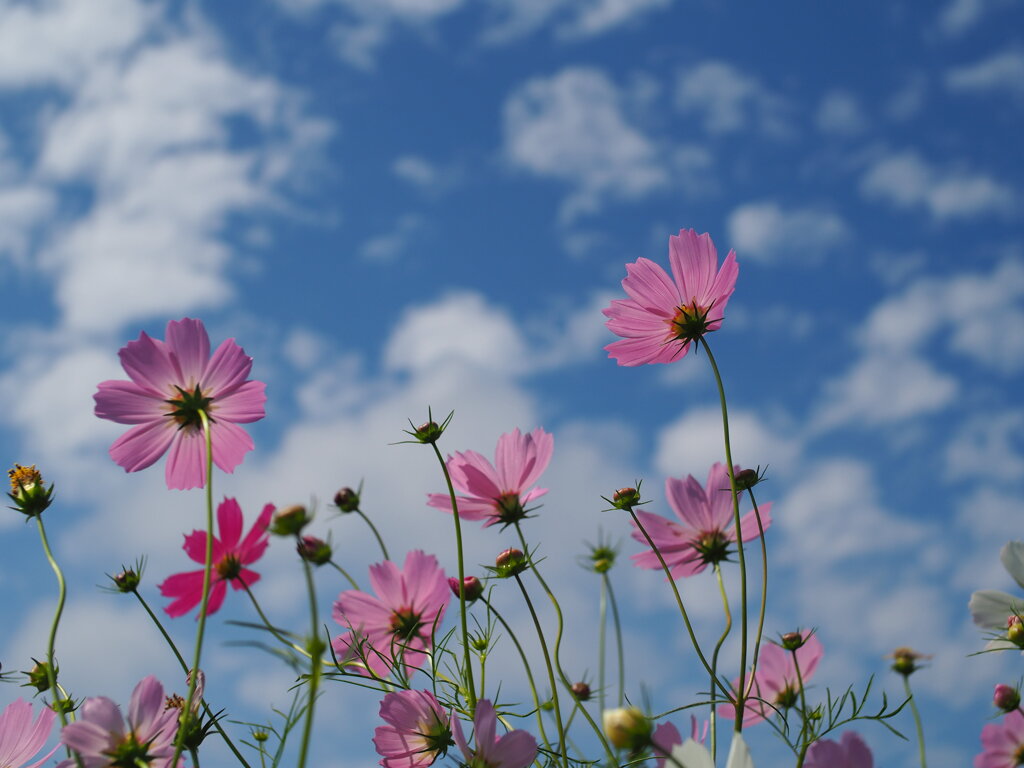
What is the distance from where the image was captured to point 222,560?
1.02 m

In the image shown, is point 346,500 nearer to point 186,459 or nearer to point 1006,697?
point 186,459

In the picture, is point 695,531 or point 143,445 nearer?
point 143,445

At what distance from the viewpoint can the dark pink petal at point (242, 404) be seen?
95 centimetres

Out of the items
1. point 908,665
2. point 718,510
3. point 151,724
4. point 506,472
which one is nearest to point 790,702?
point 908,665

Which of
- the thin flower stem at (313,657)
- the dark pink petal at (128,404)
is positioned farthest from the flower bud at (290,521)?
the dark pink petal at (128,404)

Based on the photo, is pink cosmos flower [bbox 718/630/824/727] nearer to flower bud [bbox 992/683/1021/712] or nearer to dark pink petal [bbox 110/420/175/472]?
flower bud [bbox 992/683/1021/712]

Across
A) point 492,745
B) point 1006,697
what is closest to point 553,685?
point 492,745

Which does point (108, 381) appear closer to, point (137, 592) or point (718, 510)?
point (137, 592)

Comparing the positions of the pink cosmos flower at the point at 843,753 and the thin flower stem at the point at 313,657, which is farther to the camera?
the pink cosmos flower at the point at 843,753

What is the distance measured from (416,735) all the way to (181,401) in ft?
1.49

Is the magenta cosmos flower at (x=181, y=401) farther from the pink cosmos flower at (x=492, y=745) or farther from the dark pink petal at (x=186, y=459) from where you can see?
the pink cosmos flower at (x=492, y=745)

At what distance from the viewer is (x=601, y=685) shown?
4.40ft

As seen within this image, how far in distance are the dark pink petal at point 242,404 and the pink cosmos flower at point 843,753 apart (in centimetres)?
60

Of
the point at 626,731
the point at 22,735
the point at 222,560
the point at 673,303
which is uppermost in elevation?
the point at 673,303
